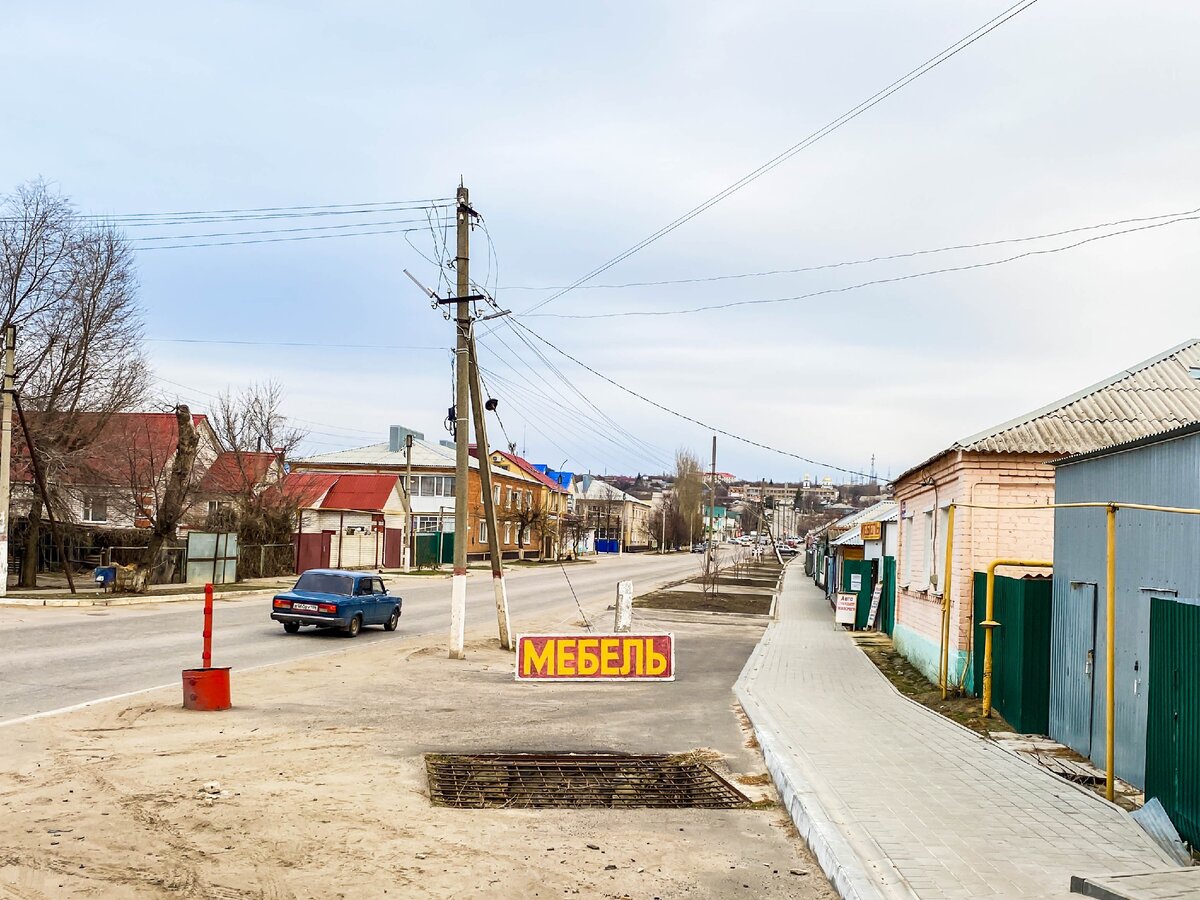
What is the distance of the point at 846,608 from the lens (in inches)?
1198

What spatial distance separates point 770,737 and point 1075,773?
288 cm

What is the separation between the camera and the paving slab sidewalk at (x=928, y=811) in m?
6.31

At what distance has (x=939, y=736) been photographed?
11.7m

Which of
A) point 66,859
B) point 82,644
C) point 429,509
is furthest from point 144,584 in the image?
point 429,509

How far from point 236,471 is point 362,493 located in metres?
9.15

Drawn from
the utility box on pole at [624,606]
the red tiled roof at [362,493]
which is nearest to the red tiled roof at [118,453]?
the red tiled roof at [362,493]

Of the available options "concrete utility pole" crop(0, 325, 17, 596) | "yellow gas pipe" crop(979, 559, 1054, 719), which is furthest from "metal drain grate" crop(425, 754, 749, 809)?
"concrete utility pole" crop(0, 325, 17, 596)

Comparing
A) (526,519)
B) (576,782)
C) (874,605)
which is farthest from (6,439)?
(526,519)

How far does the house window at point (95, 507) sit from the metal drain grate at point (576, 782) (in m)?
30.5

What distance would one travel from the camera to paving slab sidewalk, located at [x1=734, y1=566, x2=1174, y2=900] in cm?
631

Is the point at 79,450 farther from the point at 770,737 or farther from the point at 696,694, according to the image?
the point at 770,737

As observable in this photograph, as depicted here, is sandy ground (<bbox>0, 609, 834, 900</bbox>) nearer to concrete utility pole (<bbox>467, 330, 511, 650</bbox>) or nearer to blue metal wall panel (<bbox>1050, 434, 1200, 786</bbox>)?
blue metal wall panel (<bbox>1050, 434, 1200, 786</bbox>)

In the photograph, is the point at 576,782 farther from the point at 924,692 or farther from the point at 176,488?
the point at 176,488

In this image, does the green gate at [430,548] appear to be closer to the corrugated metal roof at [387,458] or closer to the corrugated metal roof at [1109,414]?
the corrugated metal roof at [387,458]
